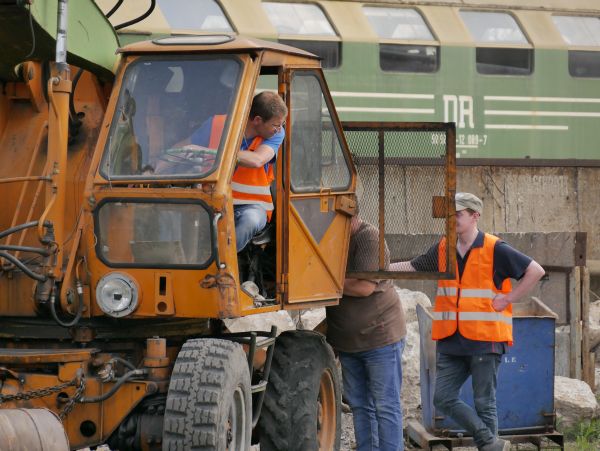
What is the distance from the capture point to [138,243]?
7.10 metres

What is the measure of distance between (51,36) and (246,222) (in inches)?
57.4

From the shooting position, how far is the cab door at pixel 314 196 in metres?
7.86

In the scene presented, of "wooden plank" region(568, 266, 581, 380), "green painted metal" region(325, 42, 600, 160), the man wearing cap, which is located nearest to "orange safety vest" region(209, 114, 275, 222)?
the man wearing cap

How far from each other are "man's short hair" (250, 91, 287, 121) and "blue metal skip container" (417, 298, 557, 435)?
3.22 meters

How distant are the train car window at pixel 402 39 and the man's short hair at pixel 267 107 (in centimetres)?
885

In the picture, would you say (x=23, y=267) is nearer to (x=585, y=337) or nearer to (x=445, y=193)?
(x=445, y=193)

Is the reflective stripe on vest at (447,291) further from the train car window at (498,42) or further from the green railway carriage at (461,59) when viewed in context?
the train car window at (498,42)

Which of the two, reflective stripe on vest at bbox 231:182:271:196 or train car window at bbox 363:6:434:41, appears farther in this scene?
train car window at bbox 363:6:434:41

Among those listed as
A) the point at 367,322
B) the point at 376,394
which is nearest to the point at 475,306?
the point at 367,322

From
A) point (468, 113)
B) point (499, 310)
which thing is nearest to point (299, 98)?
point (499, 310)

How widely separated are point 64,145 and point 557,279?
6.63m

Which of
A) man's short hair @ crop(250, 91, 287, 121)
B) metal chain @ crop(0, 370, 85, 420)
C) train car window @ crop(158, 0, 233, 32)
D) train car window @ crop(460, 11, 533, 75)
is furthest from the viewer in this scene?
train car window @ crop(460, 11, 533, 75)

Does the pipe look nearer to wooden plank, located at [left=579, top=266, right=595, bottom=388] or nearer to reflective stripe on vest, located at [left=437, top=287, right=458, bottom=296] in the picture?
reflective stripe on vest, located at [left=437, top=287, right=458, bottom=296]

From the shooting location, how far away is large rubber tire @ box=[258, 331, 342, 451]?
26.2 ft
